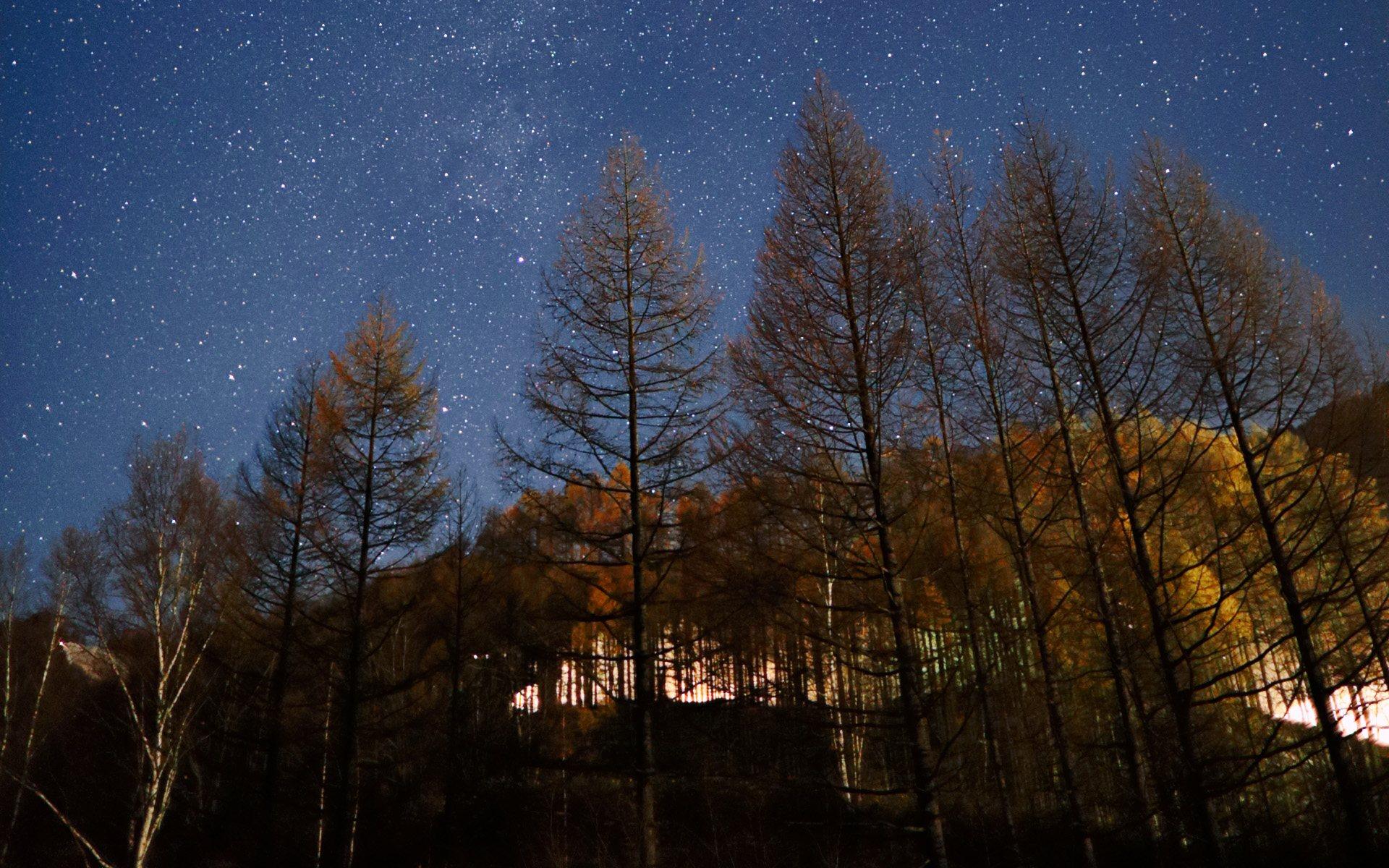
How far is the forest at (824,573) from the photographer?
6.83m

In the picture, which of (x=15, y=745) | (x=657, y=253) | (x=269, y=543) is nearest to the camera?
(x=657, y=253)

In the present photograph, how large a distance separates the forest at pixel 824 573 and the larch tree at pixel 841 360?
0.14 feet

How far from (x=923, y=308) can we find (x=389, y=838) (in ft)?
54.9

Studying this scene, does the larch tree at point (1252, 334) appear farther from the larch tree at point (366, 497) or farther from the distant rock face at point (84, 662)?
the distant rock face at point (84, 662)

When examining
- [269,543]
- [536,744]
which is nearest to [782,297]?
[269,543]

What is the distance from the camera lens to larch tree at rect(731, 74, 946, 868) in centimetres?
706

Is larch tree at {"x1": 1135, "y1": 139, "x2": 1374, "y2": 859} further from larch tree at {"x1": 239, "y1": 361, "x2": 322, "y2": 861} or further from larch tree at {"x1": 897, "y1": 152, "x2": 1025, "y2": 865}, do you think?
larch tree at {"x1": 239, "y1": 361, "x2": 322, "y2": 861}

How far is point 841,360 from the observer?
7703mm

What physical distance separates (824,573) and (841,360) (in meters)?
2.13

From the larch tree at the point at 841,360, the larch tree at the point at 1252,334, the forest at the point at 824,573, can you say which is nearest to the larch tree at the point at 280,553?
the forest at the point at 824,573

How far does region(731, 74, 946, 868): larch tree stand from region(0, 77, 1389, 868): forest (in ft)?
0.14

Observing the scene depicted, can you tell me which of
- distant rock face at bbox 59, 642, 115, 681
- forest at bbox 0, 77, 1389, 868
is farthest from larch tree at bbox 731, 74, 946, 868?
distant rock face at bbox 59, 642, 115, 681

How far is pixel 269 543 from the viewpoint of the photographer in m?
14.1

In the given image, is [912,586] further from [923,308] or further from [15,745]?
[15,745]
